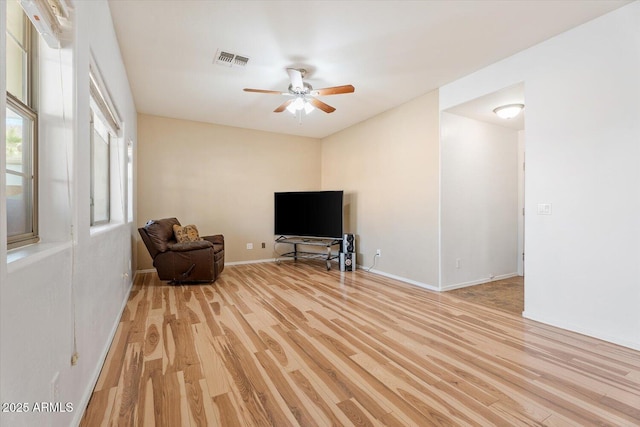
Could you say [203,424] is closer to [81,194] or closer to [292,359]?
[292,359]

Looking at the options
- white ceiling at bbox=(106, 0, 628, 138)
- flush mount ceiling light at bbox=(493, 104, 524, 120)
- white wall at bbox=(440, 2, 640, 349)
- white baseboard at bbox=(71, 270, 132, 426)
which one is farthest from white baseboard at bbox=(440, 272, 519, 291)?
white baseboard at bbox=(71, 270, 132, 426)

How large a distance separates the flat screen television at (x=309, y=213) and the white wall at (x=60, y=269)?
3604 mm

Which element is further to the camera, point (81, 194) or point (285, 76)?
point (285, 76)

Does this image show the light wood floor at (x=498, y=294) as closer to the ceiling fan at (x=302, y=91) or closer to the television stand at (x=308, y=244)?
the television stand at (x=308, y=244)

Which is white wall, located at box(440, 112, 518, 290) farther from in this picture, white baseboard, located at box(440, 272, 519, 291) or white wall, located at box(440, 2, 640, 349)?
white wall, located at box(440, 2, 640, 349)

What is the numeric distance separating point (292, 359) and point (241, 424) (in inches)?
25.9

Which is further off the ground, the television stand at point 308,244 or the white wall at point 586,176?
the white wall at point 586,176

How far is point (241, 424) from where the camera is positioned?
4.79ft

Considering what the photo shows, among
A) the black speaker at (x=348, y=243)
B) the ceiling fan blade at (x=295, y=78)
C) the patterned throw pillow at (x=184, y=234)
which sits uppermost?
the ceiling fan blade at (x=295, y=78)

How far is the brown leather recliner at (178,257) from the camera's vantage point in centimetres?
384

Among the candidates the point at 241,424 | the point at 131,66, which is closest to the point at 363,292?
the point at 241,424

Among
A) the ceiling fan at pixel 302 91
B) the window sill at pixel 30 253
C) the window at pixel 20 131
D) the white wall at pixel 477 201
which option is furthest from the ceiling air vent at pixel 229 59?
the white wall at pixel 477 201

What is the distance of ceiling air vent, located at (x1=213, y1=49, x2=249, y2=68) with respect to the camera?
297 cm

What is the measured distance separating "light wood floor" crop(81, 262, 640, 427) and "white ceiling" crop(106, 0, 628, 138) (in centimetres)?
269
